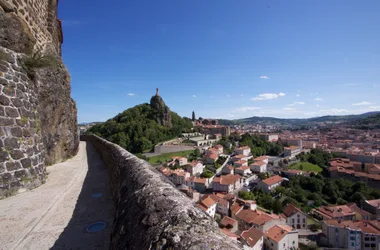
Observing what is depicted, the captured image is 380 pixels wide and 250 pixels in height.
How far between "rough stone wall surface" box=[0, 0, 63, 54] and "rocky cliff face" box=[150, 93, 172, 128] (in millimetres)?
69984

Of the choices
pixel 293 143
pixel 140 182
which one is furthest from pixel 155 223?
pixel 293 143

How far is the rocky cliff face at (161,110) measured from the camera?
3039 inches

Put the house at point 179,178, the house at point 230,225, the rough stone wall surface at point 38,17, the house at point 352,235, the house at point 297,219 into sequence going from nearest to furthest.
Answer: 1. the rough stone wall surface at point 38,17
2. the house at point 352,235
3. the house at point 230,225
4. the house at point 297,219
5. the house at point 179,178

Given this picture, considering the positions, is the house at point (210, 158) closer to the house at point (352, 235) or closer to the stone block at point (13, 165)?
the house at point (352, 235)

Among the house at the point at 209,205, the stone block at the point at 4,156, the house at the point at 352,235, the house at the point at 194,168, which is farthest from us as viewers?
the house at the point at 194,168

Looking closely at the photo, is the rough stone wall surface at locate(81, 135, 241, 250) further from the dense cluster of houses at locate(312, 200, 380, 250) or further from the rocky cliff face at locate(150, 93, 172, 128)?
the rocky cliff face at locate(150, 93, 172, 128)

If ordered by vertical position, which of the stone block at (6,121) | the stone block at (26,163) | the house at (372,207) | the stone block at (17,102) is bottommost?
the house at (372,207)

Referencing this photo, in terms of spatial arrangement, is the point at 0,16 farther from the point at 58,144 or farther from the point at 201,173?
the point at 201,173

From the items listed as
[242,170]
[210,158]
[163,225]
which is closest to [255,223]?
[242,170]

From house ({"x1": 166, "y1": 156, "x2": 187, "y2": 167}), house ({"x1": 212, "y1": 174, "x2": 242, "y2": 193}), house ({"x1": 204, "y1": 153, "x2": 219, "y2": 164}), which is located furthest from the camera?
house ({"x1": 204, "y1": 153, "x2": 219, "y2": 164})

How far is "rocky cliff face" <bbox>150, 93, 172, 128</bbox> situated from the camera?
77188 mm

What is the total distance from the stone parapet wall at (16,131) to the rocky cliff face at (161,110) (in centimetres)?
7277

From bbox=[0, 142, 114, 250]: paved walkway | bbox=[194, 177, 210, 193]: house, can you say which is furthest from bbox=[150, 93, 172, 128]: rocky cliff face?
bbox=[0, 142, 114, 250]: paved walkway

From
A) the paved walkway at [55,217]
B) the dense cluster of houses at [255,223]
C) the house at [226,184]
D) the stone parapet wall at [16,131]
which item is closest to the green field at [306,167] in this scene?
the house at [226,184]
